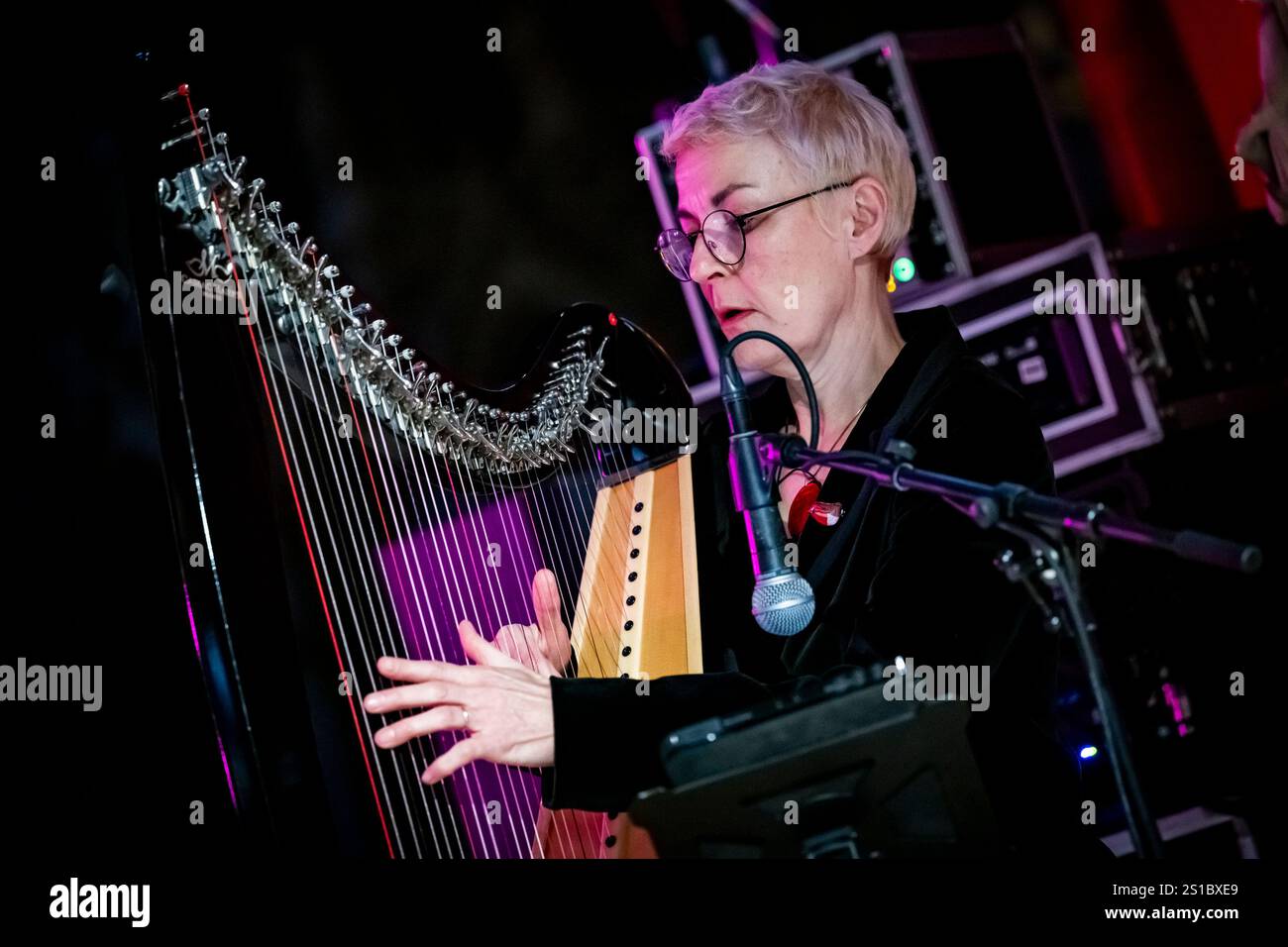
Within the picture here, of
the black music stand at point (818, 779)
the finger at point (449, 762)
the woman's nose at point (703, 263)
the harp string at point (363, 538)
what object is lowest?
the black music stand at point (818, 779)

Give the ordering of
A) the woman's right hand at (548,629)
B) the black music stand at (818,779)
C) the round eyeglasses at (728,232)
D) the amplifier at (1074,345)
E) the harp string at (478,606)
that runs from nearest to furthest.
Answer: the black music stand at (818,779) → the harp string at (478,606) → the woman's right hand at (548,629) → the round eyeglasses at (728,232) → the amplifier at (1074,345)

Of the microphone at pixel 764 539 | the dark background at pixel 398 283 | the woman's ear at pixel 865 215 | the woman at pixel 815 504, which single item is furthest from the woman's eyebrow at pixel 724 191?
the microphone at pixel 764 539

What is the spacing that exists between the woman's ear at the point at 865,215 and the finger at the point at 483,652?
108 cm

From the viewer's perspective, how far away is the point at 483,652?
1.62m

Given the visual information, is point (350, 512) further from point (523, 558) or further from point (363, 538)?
point (523, 558)

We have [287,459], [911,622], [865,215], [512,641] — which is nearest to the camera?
[287,459]

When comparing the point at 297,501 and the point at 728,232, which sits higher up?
the point at 728,232

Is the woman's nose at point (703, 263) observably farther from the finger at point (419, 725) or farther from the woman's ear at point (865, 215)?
the finger at point (419, 725)

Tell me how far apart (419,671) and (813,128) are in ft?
4.27

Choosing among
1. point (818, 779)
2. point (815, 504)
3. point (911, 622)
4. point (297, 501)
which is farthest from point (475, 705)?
point (815, 504)

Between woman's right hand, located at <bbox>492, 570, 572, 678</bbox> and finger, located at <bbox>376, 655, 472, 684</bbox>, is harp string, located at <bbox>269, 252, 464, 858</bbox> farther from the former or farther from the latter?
woman's right hand, located at <bbox>492, 570, 572, 678</bbox>

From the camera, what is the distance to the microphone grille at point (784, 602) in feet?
5.13
